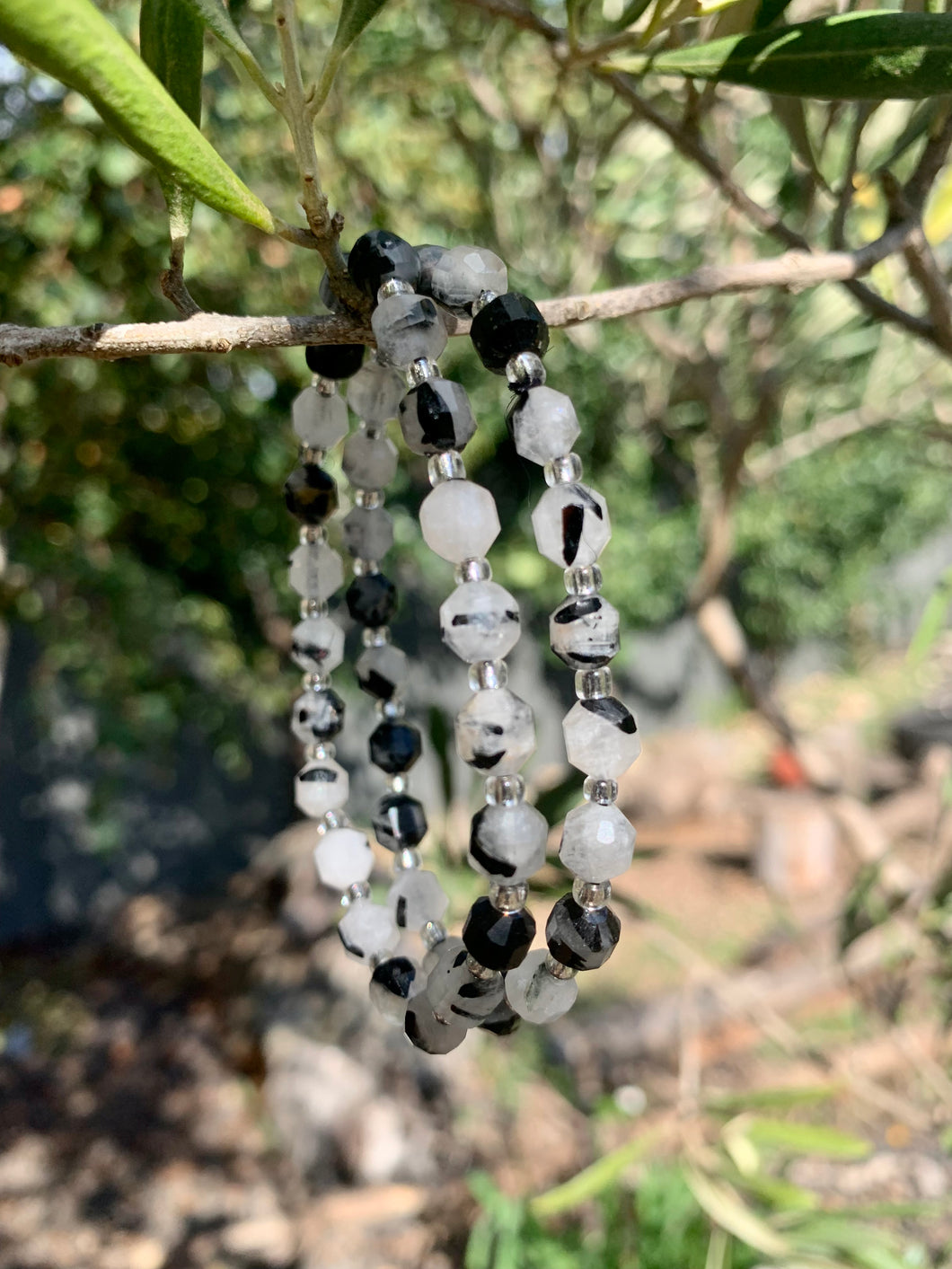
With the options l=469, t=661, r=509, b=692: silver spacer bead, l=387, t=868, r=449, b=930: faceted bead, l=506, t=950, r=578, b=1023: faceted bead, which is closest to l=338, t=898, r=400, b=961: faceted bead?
l=387, t=868, r=449, b=930: faceted bead

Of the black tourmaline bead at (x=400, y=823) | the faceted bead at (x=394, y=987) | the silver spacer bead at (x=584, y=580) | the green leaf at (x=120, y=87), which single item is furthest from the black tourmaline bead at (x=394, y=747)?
the green leaf at (x=120, y=87)

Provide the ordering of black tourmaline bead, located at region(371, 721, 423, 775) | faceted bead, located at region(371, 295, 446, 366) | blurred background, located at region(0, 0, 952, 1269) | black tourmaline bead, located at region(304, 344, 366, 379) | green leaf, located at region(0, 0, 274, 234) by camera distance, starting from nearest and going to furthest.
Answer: green leaf, located at region(0, 0, 274, 234), faceted bead, located at region(371, 295, 446, 366), black tourmaline bead, located at region(304, 344, 366, 379), black tourmaline bead, located at region(371, 721, 423, 775), blurred background, located at region(0, 0, 952, 1269)

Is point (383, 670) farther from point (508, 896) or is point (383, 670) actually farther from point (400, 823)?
point (508, 896)

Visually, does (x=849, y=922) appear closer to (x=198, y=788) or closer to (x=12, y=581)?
(x=12, y=581)

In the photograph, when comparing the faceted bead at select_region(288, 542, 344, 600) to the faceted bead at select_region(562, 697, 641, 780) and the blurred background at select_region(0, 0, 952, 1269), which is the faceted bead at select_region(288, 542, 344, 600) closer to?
the faceted bead at select_region(562, 697, 641, 780)

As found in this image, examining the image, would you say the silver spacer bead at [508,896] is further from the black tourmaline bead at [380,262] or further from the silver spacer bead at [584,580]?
the black tourmaline bead at [380,262]

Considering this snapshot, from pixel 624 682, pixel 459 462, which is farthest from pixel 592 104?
pixel 624 682

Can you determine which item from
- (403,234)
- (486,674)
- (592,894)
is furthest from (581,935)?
(403,234)
